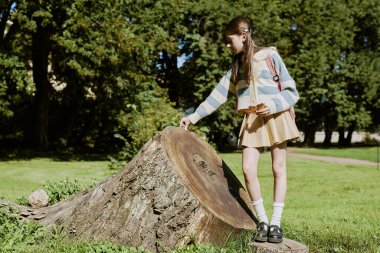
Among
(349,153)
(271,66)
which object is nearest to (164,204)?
(271,66)

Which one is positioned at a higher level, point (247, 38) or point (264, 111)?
point (247, 38)

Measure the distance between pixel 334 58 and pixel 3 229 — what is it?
2859cm

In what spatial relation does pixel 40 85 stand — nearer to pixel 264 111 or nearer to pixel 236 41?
pixel 236 41

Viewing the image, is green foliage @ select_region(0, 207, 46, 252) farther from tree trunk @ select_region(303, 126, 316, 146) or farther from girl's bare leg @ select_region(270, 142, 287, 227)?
tree trunk @ select_region(303, 126, 316, 146)

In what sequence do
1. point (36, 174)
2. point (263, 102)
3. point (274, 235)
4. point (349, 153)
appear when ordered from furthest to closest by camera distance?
point (349, 153)
point (36, 174)
point (263, 102)
point (274, 235)

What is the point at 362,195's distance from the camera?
31.3 ft

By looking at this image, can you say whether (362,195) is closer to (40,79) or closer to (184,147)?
(184,147)

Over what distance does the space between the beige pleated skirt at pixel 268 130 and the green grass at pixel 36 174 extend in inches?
188

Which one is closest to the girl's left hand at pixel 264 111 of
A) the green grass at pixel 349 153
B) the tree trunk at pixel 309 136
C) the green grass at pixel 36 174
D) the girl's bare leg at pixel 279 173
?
the girl's bare leg at pixel 279 173

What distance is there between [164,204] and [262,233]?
2.98 ft

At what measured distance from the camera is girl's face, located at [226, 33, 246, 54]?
439 cm

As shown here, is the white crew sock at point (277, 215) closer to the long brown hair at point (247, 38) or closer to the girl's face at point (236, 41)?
the long brown hair at point (247, 38)

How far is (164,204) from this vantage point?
14.2ft

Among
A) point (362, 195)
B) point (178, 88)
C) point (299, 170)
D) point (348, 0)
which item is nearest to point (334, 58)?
point (348, 0)
